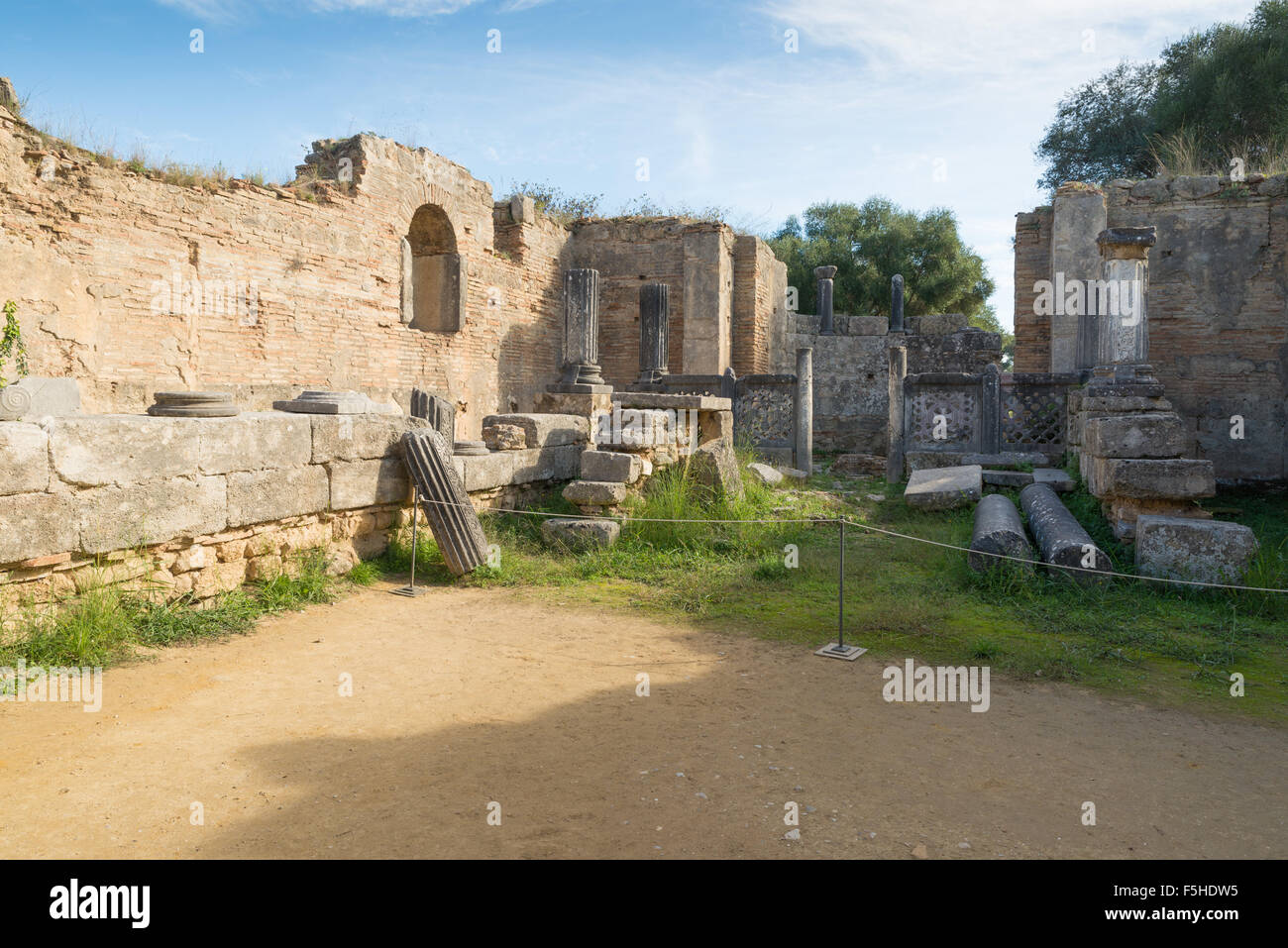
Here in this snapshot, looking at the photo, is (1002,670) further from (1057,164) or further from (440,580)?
(1057,164)

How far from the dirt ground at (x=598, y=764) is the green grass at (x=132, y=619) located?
251mm

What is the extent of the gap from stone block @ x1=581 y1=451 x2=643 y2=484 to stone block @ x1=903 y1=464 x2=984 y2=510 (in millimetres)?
3218

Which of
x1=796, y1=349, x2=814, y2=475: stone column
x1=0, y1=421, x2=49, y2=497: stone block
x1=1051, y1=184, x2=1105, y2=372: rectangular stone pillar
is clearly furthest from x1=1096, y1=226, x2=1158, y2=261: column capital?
x1=0, y1=421, x2=49, y2=497: stone block

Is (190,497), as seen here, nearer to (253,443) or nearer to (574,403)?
(253,443)

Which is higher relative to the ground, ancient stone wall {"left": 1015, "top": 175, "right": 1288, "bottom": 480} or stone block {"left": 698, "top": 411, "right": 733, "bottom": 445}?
ancient stone wall {"left": 1015, "top": 175, "right": 1288, "bottom": 480}

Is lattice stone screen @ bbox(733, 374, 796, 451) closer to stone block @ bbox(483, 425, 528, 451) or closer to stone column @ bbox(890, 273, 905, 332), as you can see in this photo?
stone block @ bbox(483, 425, 528, 451)

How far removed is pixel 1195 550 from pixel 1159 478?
0.84 m

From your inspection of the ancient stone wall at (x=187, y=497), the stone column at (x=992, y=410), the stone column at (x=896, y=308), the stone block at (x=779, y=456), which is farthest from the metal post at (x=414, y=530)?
the stone column at (x=896, y=308)

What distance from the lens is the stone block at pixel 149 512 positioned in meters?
4.93

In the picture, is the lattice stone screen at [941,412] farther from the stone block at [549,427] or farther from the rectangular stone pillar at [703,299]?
the rectangular stone pillar at [703,299]

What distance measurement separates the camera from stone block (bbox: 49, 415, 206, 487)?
480 cm

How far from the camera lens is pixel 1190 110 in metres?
21.7

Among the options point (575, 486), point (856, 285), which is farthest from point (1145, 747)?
point (856, 285)

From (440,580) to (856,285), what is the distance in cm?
2849
